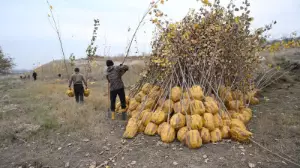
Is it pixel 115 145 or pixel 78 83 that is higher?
pixel 78 83

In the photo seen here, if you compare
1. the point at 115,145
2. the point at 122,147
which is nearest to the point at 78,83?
the point at 115,145

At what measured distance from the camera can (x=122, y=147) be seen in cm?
407

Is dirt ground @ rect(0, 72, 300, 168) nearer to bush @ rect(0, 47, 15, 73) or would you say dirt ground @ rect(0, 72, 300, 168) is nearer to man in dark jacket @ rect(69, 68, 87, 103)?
man in dark jacket @ rect(69, 68, 87, 103)

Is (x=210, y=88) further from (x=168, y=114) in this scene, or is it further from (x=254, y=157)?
(x=254, y=157)

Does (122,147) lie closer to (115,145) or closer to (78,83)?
(115,145)

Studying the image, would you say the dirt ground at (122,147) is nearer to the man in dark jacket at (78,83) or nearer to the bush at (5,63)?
the man in dark jacket at (78,83)

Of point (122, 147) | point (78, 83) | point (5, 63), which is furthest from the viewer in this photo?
point (5, 63)

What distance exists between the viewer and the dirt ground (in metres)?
3.50

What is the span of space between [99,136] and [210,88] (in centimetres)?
262

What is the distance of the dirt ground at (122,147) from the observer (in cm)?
350

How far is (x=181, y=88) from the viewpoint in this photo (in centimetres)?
481

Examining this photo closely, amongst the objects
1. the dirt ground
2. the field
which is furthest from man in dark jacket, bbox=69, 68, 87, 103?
the dirt ground

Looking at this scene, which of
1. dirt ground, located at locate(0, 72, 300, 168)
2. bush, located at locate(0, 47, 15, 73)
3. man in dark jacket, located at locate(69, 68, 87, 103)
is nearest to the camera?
dirt ground, located at locate(0, 72, 300, 168)

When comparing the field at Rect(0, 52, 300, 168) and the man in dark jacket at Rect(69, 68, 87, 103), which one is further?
the man in dark jacket at Rect(69, 68, 87, 103)
